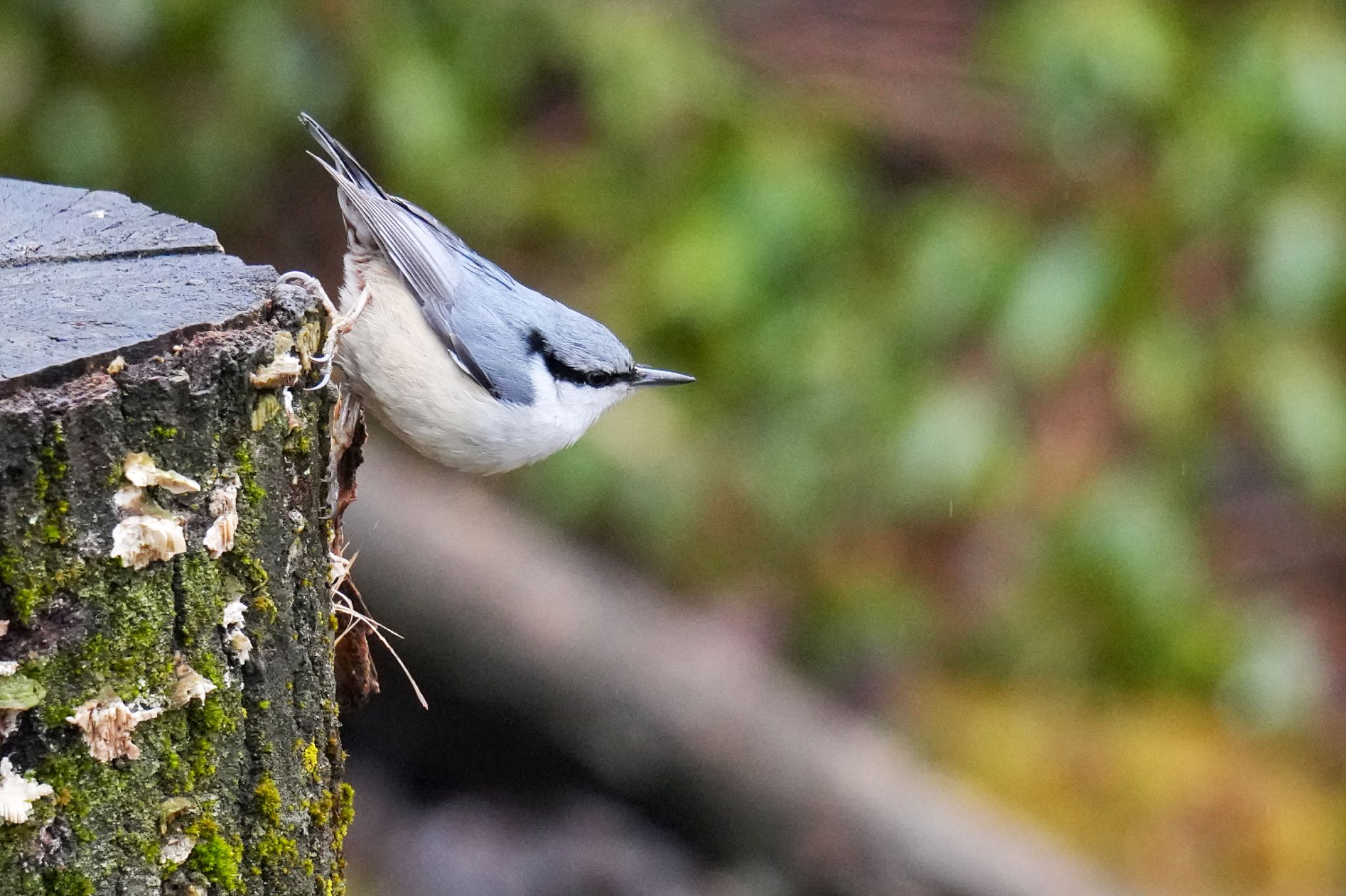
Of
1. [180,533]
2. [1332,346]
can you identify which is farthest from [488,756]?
[180,533]

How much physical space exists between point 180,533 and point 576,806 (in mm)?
3148

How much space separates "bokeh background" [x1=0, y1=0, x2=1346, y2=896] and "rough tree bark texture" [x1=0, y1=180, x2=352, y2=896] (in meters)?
2.16

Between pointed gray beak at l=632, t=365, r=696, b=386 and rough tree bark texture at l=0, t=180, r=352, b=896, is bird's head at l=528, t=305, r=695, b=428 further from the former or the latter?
rough tree bark texture at l=0, t=180, r=352, b=896

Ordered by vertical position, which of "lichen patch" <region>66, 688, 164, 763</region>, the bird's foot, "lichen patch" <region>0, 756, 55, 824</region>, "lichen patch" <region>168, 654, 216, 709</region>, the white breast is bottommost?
"lichen patch" <region>0, 756, 55, 824</region>

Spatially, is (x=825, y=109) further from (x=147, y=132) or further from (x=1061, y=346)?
(x=147, y=132)

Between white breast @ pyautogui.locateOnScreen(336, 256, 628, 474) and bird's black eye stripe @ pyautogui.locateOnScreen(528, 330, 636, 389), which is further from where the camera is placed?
bird's black eye stripe @ pyautogui.locateOnScreen(528, 330, 636, 389)

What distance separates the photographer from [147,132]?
3.96 meters

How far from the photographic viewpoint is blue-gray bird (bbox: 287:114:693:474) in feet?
7.91

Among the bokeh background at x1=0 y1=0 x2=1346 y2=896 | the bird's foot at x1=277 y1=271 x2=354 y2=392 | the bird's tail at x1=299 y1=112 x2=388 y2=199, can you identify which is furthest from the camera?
the bokeh background at x1=0 y1=0 x2=1346 y2=896

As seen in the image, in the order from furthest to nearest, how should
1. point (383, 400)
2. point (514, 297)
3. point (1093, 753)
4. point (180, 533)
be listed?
point (1093, 753) < point (514, 297) < point (383, 400) < point (180, 533)

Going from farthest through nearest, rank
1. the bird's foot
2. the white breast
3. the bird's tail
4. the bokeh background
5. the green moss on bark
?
the bokeh background, the bird's tail, the white breast, the bird's foot, the green moss on bark

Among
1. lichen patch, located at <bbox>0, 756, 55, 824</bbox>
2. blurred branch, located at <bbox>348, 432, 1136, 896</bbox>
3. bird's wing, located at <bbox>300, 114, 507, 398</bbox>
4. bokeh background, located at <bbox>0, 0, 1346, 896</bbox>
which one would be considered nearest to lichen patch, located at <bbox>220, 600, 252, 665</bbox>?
lichen patch, located at <bbox>0, 756, 55, 824</bbox>

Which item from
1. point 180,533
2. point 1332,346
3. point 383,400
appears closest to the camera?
point 180,533

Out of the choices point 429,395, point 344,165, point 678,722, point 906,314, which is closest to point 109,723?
point 429,395
